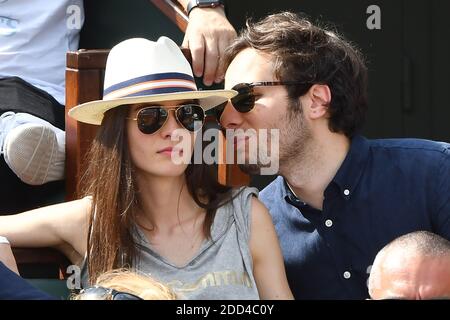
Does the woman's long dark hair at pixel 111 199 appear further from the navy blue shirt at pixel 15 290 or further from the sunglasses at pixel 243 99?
the navy blue shirt at pixel 15 290

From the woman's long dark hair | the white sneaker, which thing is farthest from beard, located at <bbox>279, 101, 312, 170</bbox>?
the white sneaker

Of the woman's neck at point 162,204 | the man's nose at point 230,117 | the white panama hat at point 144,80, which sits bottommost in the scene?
the woman's neck at point 162,204

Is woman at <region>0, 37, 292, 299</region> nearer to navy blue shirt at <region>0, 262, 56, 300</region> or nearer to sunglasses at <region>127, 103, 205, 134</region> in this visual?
sunglasses at <region>127, 103, 205, 134</region>

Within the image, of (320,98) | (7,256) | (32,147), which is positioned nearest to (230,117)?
(320,98)

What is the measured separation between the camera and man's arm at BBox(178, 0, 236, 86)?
10.8 ft

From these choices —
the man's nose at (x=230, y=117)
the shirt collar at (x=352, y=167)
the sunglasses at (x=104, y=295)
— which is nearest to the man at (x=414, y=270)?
the sunglasses at (x=104, y=295)

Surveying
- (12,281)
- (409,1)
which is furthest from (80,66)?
(409,1)

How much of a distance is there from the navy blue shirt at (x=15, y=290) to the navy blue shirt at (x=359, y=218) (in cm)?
137

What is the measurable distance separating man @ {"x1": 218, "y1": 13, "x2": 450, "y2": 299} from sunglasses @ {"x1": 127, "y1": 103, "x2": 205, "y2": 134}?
33 centimetres

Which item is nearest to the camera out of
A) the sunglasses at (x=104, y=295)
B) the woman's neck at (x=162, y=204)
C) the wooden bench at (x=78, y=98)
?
the sunglasses at (x=104, y=295)

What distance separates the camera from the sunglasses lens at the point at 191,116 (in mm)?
2959

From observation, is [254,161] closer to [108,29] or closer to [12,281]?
[108,29]

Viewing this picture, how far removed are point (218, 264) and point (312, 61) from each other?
0.77m

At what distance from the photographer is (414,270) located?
2.24 metres
